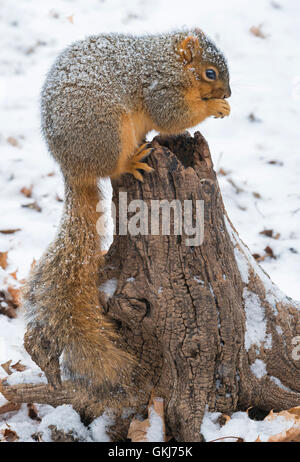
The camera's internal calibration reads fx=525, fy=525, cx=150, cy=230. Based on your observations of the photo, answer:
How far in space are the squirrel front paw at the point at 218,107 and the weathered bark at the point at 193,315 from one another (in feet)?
0.57

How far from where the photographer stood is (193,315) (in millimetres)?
1806

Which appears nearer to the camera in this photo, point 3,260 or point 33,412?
point 33,412

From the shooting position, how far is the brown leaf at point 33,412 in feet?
6.64

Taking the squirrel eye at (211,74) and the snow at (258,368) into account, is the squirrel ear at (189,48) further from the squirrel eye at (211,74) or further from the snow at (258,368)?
the snow at (258,368)

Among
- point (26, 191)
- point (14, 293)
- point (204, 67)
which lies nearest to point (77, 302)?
point (14, 293)

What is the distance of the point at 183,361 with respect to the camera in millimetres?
1842

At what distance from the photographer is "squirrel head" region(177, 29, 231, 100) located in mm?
2047

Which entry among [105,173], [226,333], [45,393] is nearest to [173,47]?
[105,173]

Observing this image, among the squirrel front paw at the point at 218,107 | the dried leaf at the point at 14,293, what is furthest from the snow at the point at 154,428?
the squirrel front paw at the point at 218,107

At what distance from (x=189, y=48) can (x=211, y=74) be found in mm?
139

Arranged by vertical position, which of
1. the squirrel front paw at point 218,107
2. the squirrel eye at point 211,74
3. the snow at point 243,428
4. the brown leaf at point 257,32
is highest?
the brown leaf at point 257,32

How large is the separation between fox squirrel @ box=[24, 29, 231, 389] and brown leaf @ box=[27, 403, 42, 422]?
21 cm

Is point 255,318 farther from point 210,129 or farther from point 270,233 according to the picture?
point 210,129
